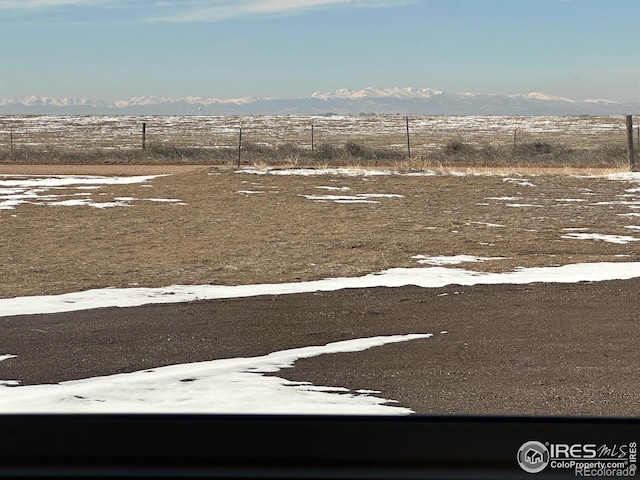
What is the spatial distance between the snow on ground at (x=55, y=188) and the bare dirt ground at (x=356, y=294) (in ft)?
2.66

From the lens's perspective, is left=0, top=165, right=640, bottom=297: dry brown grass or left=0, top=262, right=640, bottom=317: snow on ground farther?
left=0, top=165, right=640, bottom=297: dry brown grass

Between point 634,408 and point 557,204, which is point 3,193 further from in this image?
point 634,408

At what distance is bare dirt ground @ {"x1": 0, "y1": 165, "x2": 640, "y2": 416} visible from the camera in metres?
6.54

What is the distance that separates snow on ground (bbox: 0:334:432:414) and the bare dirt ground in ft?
Result: 1.00

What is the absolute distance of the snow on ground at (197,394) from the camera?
502 cm

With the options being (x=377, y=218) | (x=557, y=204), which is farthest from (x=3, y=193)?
(x=557, y=204)

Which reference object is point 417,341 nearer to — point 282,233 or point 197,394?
point 197,394

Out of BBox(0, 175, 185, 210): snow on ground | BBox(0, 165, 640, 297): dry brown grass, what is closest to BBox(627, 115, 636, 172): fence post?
BBox(0, 165, 640, 297): dry brown grass

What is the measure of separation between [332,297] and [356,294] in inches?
12.9

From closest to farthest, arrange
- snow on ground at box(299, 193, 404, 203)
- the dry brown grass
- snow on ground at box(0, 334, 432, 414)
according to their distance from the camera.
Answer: snow on ground at box(0, 334, 432, 414) → the dry brown grass → snow on ground at box(299, 193, 404, 203)

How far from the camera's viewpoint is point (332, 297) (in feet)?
32.5

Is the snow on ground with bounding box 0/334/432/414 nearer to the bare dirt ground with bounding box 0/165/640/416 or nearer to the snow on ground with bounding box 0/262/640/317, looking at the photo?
the bare dirt ground with bounding box 0/165/640/416

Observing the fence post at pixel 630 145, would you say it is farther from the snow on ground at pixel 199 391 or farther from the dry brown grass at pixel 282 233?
the snow on ground at pixel 199 391

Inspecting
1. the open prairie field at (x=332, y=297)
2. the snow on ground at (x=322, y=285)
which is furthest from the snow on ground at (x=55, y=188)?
the snow on ground at (x=322, y=285)
